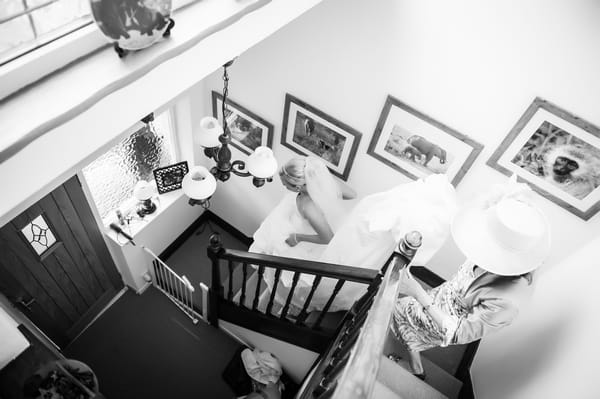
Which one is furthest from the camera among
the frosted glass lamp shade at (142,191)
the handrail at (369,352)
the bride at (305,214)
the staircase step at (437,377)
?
the frosted glass lamp shade at (142,191)

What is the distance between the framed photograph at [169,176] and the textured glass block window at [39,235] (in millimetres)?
1021

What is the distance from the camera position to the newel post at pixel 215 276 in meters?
2.28

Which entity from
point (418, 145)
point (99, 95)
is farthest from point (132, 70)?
point (418, 145)

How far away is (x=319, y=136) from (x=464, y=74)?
3.99 ft

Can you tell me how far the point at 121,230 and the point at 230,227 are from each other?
1.45 m

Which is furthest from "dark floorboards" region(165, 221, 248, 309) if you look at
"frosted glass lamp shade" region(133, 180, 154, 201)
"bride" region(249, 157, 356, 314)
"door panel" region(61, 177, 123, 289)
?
"bride" region(249, 157, 356, 314)

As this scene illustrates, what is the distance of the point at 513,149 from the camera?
2.29 m

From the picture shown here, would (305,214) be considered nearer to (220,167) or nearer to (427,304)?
(220,167)

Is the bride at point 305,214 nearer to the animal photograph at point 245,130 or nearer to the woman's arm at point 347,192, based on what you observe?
the woman's arm at point 347,192

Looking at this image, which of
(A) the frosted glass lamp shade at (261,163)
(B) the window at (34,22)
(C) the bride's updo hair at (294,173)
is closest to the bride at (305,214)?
(C) the bride's updo hair at (294,173)

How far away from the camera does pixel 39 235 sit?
2811 mm

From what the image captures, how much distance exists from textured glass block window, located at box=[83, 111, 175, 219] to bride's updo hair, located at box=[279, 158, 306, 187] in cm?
132

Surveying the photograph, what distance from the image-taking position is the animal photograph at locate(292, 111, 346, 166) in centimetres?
303

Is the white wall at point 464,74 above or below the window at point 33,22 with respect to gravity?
above
